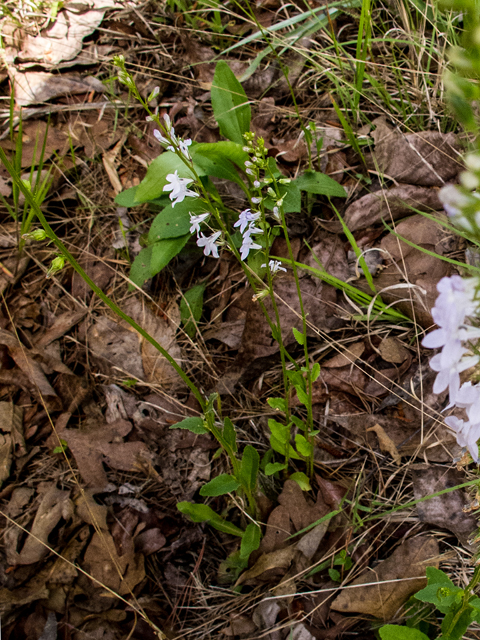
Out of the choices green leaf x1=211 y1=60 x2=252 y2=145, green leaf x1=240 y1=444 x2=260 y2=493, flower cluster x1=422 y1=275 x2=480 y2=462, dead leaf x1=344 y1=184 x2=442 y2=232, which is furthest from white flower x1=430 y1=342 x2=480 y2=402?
green leaf x1=211 y1=60 x2=252 y2=145

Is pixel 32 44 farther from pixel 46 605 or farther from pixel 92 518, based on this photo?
pixel 46 605

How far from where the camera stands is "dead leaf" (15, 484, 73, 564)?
235 centimetres

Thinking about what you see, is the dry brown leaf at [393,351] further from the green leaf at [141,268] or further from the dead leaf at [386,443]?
the green leaf at [141,268]

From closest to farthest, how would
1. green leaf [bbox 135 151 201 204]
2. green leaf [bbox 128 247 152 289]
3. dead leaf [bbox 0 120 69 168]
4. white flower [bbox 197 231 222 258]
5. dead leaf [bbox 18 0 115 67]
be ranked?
white flower [bbox 197 231 222 258] < green leaf [bbox 135 151 201 204] < green leaf [bbox 128 247 152 289] < dead leaf [bbox 0 120 69 168] < dead leaf [bbox 18 0 115 67]

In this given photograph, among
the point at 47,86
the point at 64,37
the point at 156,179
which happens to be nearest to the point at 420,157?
the point at 156,179

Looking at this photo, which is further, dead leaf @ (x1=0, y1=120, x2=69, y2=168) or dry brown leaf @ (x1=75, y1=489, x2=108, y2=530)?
dead leaf @ (x1=0, y1=120, x2=69, y2=168)

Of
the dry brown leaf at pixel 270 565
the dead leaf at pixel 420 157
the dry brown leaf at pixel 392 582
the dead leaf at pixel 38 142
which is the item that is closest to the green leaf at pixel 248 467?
the dry brown leaf at pixel 270 565

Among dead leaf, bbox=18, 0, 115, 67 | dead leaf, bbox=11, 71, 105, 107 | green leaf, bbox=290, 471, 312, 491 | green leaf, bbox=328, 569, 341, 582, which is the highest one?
dead leaf, bbox=18, 0, 115, 67

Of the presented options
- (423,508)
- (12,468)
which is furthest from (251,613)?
(12,468)

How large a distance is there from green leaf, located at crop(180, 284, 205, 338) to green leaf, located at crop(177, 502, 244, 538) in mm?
983

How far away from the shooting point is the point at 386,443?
2152mm

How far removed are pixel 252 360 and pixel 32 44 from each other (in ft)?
10.8

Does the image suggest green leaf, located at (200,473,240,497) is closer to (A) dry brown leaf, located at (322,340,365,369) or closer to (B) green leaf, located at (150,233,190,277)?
(A) dry brown leaf, located at (322,340,365,369)

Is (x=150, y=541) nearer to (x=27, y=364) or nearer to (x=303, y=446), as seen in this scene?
(x=303, y=446)
